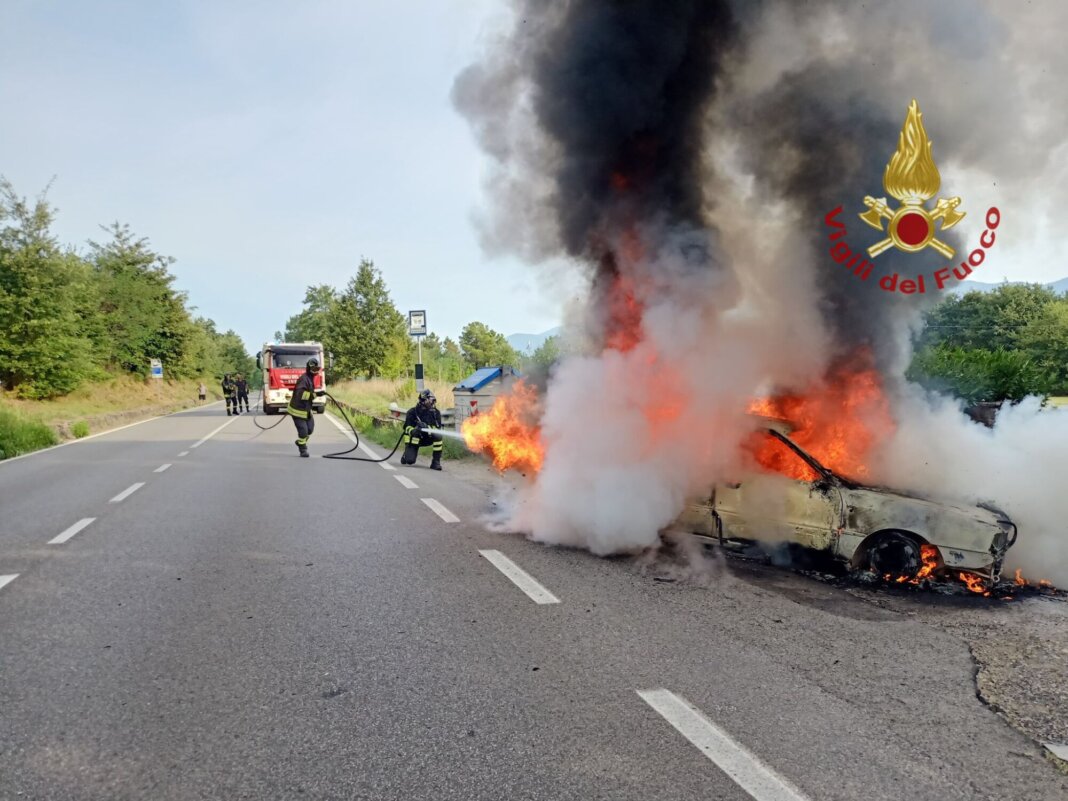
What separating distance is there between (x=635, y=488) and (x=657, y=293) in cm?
205

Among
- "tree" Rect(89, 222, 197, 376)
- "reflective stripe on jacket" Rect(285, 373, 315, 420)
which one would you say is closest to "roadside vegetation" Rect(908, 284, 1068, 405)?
"reflective stripe on jacket" Rect(285, 373, 315, 420)

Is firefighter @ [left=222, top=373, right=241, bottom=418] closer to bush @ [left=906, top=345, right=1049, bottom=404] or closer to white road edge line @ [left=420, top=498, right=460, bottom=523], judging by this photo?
white road edge line @ [left=420, top=498, right=460, bottom=523]

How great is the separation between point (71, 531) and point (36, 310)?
28.3m

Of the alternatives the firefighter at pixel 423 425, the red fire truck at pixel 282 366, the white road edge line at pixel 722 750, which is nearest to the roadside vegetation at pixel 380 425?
the firefighter at pixel 423 425

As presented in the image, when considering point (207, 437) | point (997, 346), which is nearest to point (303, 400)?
point (207, 437)

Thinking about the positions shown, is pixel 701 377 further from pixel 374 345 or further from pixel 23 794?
pixel 374 345

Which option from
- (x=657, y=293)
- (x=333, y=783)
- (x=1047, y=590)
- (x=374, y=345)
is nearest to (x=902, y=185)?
(x=657, y=293)

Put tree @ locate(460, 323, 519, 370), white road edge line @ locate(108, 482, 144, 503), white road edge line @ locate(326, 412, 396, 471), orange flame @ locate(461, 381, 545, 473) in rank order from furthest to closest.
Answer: tree @ locate(460, 323, 519, 370) < white road edge line @ locate(326, 412, 396, 471) < white road edge line @ locate(108, 482, 144, 503) < orange flame @ locate(461, 381, 545, 473)

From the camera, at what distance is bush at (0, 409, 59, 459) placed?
15586 millimetres

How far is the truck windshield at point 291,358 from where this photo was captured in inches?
1126

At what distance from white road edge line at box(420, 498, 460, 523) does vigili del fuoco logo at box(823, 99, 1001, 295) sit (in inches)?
209

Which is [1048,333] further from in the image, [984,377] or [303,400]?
[303,400]

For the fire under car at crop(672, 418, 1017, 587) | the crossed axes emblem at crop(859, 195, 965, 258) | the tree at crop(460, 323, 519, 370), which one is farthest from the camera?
the tree at crop(460, 323, 519, 370)

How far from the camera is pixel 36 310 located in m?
29.5
